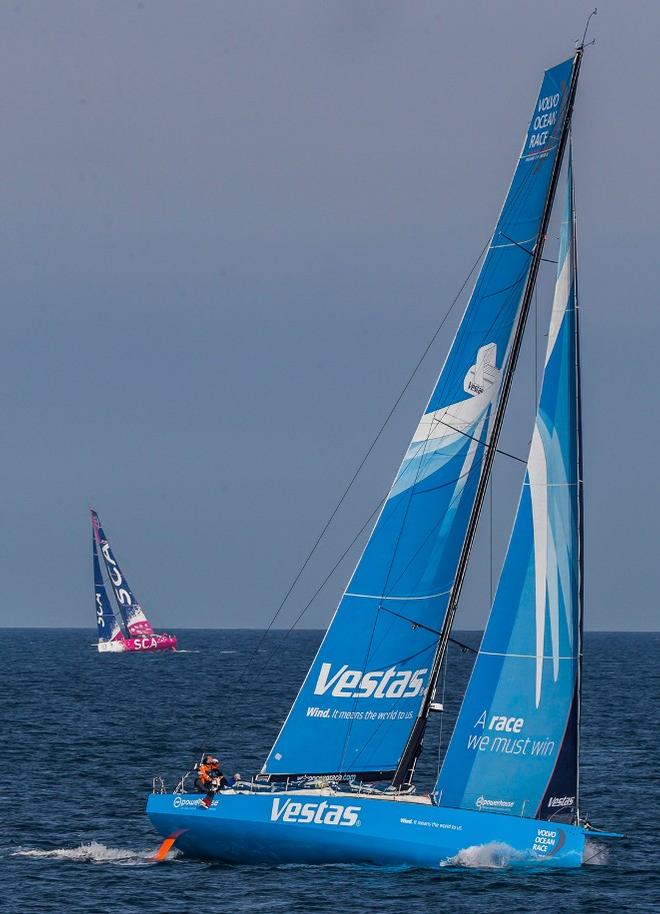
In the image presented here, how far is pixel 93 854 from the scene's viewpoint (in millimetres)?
30047

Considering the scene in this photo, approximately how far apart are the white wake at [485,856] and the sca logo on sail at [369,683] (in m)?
2.85

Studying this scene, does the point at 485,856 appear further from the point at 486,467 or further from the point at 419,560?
the point at 486,467

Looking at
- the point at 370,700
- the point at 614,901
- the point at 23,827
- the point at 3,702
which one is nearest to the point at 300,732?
the point at 370,700

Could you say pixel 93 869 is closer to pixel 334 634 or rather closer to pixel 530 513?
pixel 334 634

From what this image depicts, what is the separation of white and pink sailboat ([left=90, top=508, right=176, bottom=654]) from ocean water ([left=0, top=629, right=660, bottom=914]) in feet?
123

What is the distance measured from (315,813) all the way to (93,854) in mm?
5369

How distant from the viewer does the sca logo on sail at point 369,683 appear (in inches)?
1105

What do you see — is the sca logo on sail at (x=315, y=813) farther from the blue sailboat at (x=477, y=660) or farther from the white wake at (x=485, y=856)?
the white wake at (x=485, y=856)

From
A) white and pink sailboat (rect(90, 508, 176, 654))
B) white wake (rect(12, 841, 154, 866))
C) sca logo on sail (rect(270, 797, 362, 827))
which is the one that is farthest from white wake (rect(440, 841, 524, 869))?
white and pink sailboat (rect(90, 508, 176, 654))

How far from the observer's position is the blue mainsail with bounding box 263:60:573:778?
28.1 meters

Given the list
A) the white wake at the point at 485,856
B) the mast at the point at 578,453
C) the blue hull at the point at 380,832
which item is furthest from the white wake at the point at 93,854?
the mast at the point at 578,453

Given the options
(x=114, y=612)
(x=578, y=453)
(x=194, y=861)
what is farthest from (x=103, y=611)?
(x=578, y=453)

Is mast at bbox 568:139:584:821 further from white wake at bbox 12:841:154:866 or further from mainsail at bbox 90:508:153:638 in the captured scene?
mainsail at bbox 90:508:153:638

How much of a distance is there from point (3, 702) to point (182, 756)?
26635 millimetres
